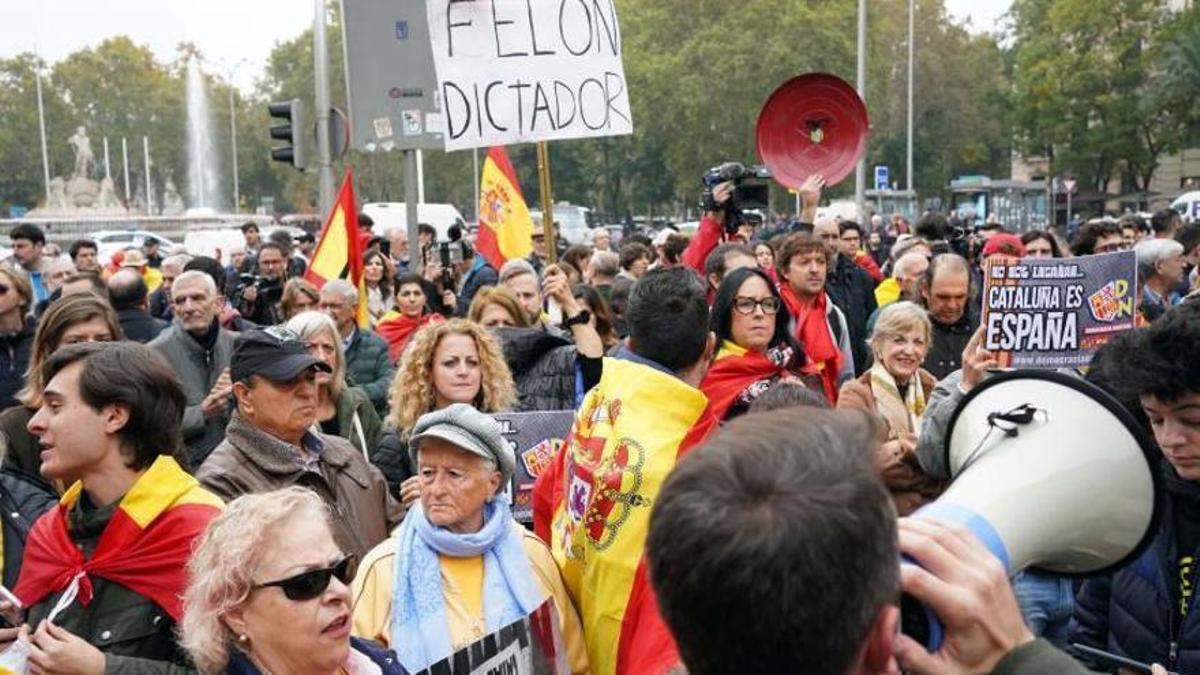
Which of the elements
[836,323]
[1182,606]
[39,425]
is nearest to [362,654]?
[39,425]

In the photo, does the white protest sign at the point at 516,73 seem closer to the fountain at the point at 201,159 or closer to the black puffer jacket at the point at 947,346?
the black puffer jacket at the point at 947,346

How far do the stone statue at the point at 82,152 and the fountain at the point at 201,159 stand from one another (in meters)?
6.46

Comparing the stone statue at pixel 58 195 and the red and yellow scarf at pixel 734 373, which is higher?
the stone statue at pixel 58 195

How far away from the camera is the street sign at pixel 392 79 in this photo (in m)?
10.1

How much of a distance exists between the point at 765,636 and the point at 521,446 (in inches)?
139

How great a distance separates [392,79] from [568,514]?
7.00 meters

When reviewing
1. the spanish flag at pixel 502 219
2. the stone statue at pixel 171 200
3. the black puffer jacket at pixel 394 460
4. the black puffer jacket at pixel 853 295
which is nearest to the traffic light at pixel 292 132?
the spanish flag at pixel 502 219

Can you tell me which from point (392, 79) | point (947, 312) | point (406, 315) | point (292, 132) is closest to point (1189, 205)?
point (292, 132)

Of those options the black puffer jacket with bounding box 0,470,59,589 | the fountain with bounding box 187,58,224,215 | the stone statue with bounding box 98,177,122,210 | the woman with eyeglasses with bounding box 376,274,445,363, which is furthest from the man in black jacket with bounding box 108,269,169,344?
the fountain with bounding box 187,58,224,215

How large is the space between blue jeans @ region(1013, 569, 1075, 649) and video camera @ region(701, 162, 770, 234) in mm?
4413

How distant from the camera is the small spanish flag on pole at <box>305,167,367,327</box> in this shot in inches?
365

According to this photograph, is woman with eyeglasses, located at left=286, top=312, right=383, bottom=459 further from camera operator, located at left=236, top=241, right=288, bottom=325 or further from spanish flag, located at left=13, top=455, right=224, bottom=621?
camera operator, located at left=236, top=241, right=288, bottom=325

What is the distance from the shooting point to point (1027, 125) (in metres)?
52.4

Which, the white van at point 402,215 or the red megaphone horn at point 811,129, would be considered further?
the white van at point 402,215
